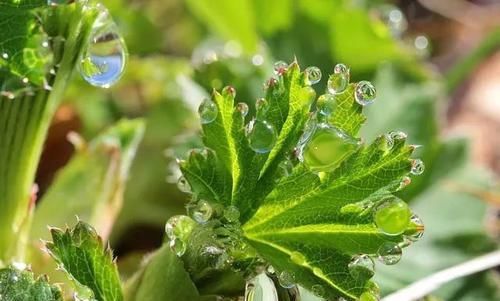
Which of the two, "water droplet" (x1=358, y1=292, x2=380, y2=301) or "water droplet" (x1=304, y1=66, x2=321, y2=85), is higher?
"water droplet" (x1=304, y1=66, x2=321, y2=85)

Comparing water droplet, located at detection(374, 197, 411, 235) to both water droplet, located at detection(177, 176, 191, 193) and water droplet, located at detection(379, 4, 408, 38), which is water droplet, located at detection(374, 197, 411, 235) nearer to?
water droplet, located at detection(177, 176, 191, 193)

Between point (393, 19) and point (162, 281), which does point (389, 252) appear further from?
point (393, 19)

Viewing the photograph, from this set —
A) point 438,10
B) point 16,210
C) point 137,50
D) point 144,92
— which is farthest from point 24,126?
point 438,10

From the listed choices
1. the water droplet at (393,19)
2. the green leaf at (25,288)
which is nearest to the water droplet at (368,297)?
the green leaf at (25,288)

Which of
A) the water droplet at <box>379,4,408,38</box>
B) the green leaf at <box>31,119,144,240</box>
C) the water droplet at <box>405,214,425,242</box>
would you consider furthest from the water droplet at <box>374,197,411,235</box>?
the water droplet at <box>379,4,408,38</box>

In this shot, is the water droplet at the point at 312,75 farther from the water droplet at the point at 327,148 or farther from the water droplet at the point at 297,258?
the water droplet at the point at 297,258
